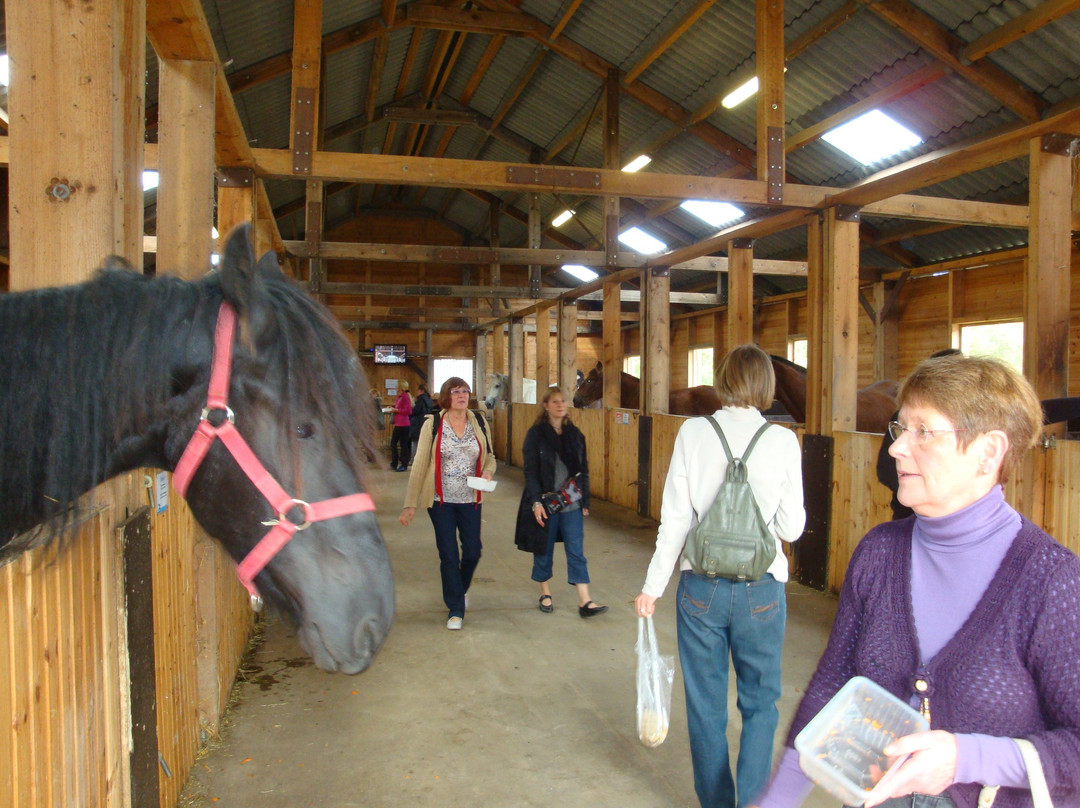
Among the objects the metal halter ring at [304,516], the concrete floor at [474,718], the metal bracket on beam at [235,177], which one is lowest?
the concrete floor at [474,718]

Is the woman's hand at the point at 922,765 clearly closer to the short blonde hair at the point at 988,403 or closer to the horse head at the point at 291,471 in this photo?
the short blonde hair at the point at 988,403

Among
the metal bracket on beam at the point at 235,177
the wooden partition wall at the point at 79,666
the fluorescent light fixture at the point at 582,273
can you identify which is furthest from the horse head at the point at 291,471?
the fluorescent light fixture at the point at 582,273

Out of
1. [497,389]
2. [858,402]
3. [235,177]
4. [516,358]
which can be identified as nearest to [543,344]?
[516,358]

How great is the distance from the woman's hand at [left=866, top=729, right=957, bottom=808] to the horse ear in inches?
44.5

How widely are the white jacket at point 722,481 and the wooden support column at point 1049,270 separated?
1.88 m

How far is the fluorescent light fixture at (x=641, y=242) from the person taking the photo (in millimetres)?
13273

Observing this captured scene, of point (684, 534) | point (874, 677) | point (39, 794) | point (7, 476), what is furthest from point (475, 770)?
point (7, 476)

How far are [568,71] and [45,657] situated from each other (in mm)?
10366

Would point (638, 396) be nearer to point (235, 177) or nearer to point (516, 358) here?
point (516, 358)

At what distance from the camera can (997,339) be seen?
952 cm

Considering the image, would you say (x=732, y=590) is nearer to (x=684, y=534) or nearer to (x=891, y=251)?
(x=684, y=534)

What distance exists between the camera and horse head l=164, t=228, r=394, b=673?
1.10m

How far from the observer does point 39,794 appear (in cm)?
119

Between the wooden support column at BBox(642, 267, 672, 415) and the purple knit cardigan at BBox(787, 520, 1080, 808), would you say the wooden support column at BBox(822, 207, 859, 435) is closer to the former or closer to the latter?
the wooden support column at BBox(642, 267, 672, 415)
